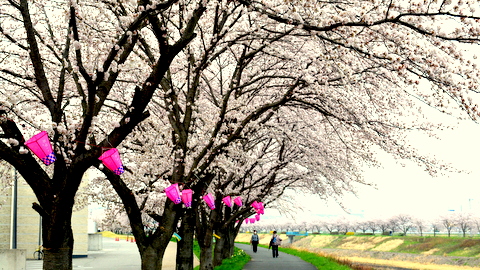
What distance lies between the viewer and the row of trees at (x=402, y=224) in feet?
265

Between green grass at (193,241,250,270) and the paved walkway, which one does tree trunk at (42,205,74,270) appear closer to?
green grass at (193,241,250,270)

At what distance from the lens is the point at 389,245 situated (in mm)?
65125

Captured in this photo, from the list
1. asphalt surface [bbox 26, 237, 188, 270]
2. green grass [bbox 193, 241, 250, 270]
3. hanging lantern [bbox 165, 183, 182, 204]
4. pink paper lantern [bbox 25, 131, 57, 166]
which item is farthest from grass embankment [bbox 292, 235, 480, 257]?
pink paper lantern [bbox 25, 131, 57, 166]

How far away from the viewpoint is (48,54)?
10.6m

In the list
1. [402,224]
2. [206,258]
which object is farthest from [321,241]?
[206,258]

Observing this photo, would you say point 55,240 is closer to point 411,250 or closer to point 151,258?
point 151,258

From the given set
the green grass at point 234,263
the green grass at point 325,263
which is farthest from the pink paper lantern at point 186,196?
the green grass at point 325,263

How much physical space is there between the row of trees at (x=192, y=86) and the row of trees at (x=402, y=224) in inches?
2835

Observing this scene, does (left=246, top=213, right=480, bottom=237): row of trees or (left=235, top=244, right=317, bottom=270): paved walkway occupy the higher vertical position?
(left=235, top=244, right=317, bottom=270): paved walkway

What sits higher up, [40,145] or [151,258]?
[40,145]

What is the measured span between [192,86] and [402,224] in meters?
95.6

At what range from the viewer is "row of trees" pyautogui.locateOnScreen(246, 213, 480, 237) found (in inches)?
3180

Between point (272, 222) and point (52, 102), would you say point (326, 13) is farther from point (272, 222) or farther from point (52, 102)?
point (272, 222)

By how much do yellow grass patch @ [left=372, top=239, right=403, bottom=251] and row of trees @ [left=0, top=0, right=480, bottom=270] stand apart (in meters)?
51.5
